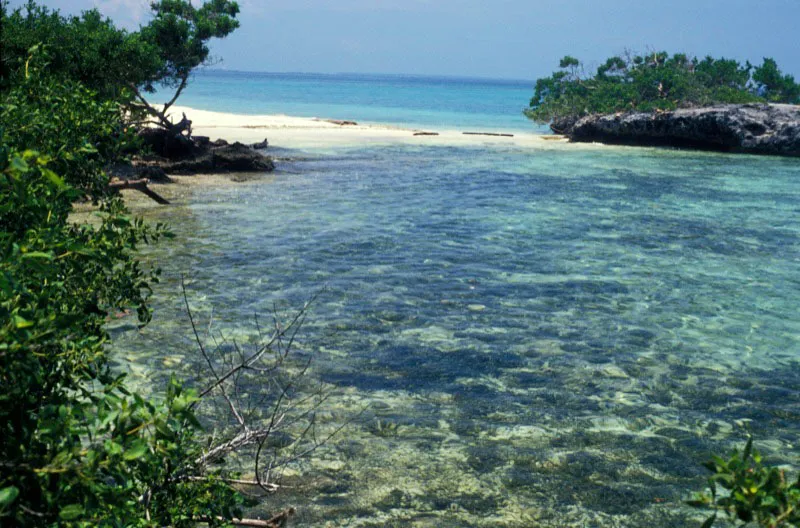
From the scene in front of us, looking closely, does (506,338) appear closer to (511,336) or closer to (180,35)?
(511,336)

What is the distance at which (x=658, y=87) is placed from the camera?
46500 mm

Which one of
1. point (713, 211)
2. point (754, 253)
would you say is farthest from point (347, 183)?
point (754, 253)

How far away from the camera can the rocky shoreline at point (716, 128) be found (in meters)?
36.0

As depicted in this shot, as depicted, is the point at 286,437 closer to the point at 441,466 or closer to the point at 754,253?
the point at 441,466

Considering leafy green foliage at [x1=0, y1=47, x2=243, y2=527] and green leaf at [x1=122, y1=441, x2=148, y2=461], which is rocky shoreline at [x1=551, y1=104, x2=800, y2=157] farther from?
green leaf at [x1=122, y1=441, x2=148, y2=461]

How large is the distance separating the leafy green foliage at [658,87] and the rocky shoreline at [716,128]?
1.98 metres

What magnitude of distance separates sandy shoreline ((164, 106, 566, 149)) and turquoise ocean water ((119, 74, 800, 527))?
668 inches

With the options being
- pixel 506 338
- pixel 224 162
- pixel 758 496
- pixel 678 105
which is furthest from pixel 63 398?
pixel 678 105

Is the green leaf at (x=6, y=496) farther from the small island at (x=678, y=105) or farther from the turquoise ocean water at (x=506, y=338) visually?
the small island at (x=678, y=105)

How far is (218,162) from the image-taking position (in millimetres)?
25109

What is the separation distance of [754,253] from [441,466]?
455 inches

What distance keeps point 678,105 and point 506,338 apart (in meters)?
39.3

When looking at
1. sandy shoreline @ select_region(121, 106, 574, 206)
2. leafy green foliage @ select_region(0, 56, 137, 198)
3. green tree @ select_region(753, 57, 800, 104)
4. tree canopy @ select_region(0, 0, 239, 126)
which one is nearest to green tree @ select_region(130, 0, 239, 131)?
tree canopy @ select_region(0, 0, 239, 126)

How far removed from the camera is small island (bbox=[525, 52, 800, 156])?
36.7 meters
